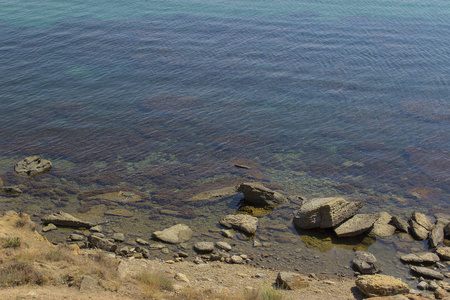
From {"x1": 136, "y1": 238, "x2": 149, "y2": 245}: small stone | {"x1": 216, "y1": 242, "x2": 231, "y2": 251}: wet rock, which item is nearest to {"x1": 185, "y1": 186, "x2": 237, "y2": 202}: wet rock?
{"x1": 216, "y1": 242, "x2": 231, "y2": 251}: wet rock

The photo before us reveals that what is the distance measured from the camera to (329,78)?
35.2 meters

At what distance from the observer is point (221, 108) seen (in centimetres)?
3077

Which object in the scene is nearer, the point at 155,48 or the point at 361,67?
the point at 361,67

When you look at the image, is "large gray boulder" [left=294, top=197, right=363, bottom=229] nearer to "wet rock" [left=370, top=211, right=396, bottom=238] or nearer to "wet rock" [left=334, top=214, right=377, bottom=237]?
"wet rock" [left=334, top=214, right=377, bottom=237]

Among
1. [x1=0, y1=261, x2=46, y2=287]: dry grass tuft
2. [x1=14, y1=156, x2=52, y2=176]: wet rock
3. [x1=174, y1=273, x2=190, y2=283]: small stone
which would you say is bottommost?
[x1=14, y1=156, x2=52, y2=176]: wet rock

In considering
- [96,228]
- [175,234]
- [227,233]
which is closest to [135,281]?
[175,234]

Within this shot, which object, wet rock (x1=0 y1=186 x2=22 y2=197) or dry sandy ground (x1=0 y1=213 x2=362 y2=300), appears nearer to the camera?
dry sandy ground (x1=0 y1=213 x2=362 y2=300)

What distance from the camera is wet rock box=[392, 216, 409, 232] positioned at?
62.8 ft

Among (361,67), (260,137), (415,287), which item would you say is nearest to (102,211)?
(260,137)

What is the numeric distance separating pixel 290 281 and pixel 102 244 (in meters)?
7.14

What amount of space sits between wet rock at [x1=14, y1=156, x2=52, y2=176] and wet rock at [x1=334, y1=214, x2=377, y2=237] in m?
14.8

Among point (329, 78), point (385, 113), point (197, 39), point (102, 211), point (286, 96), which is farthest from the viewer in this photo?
point (197, 39)

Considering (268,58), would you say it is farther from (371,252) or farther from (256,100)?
(371,252)

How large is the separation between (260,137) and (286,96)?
6519mm
